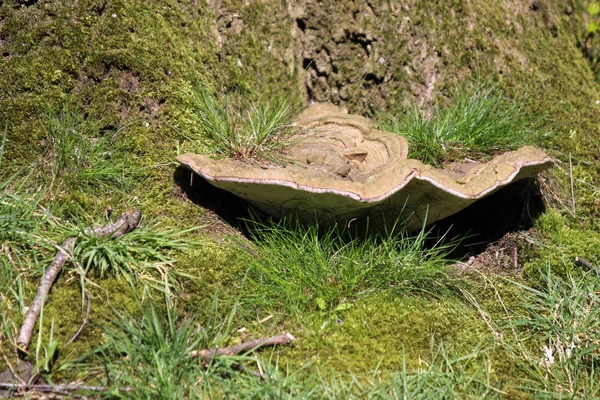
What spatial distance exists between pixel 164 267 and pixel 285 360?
883mm

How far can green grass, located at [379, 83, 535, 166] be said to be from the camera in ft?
13.9

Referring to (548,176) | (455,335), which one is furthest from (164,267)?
(548,176)

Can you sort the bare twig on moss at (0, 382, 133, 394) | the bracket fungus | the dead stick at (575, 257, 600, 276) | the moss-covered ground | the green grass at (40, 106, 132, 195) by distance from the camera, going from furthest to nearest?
the dead stick at (575, 257, 600, 276)
the green grass at (40, 106, 132, 195)
the bracket fungus
the moss-covered ground
the bare twig on moss at (0, 382, 133, 394)

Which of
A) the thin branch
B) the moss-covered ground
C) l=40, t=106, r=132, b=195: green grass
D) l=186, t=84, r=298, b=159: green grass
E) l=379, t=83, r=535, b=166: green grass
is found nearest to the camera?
the thin branch

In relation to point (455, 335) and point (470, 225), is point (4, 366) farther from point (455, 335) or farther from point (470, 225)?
point (470, 225)

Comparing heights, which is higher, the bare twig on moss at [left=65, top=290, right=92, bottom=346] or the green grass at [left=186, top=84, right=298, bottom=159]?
the green grass at [left=186, top=84, right=298, bottom=159]

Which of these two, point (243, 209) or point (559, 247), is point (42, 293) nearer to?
point (243, 209)

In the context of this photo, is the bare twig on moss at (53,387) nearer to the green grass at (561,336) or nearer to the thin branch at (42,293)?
the thin branch at (42,293)

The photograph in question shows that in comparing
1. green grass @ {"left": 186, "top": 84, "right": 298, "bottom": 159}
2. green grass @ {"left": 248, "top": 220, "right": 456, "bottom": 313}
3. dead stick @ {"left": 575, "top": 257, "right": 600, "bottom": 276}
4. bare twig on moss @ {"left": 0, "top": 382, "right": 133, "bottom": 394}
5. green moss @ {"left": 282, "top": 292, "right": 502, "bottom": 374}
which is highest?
green grass @ {"left": 186, "top": 84, "right": 298, "bottom": 159}

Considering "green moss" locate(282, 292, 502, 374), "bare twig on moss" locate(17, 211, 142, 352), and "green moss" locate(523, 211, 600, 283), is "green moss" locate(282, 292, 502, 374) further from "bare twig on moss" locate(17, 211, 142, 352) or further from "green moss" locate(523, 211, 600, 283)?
"bare twig on moss" locate(17, 211, 142, 352)

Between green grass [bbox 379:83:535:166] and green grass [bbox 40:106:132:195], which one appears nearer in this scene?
green grass [bbox 40:106:132:195]

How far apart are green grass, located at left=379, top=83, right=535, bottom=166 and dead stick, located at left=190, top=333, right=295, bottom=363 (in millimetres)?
1752

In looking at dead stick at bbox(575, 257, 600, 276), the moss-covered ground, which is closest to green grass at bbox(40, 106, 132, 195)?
the moss-covered ground

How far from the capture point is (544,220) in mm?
4219
